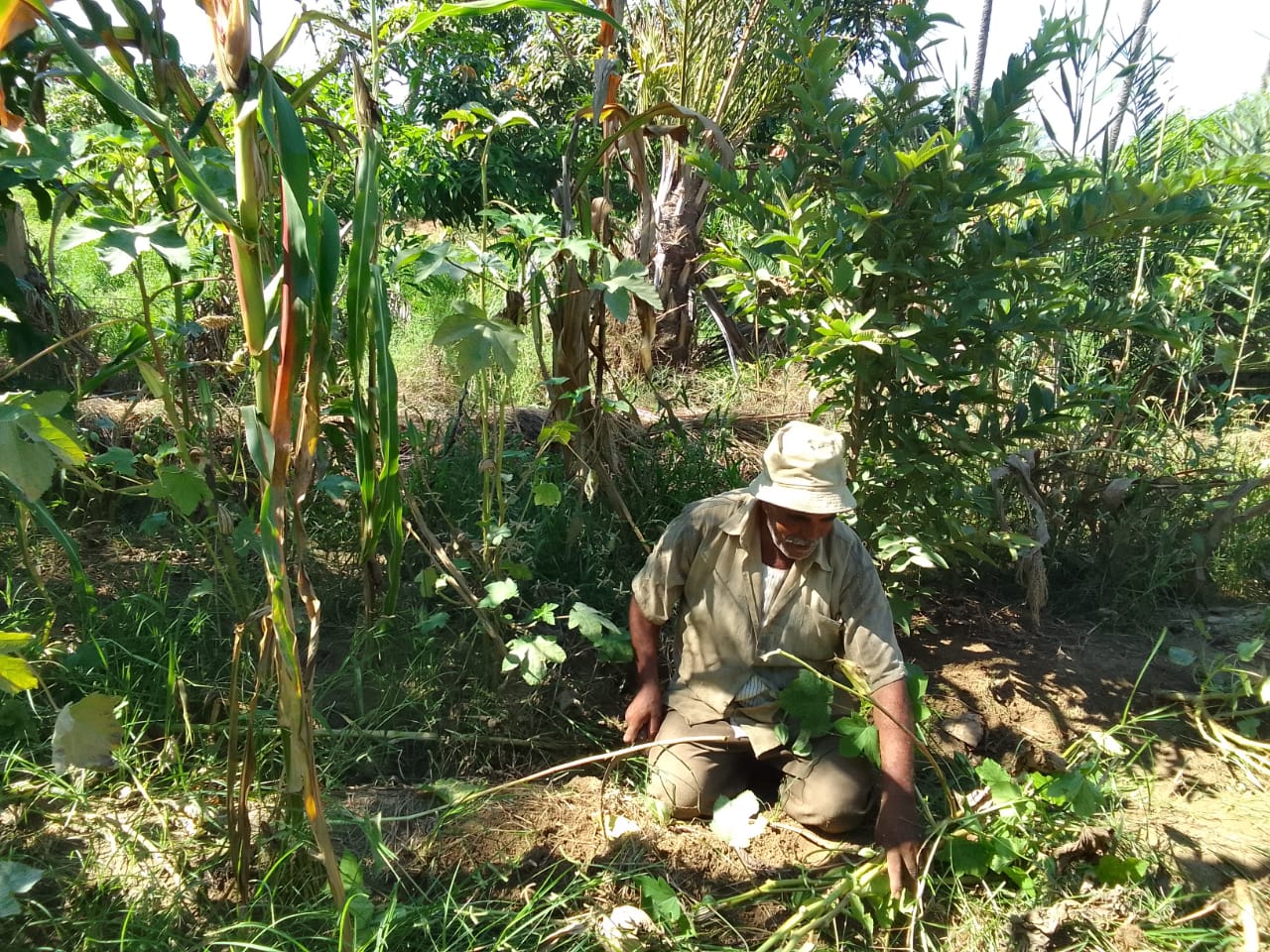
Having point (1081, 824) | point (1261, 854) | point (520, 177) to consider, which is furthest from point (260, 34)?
point (520, 177)

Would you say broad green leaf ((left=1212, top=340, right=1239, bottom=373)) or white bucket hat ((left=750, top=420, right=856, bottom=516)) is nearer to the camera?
white bucket hat ((left=750, top=420, right=856, bottom=516))

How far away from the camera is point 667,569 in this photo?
2.46 metres

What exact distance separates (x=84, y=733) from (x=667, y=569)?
56.2 inches

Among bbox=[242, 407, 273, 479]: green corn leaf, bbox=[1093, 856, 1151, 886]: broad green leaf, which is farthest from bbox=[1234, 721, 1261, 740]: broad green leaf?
bbox=[242, 407, 273, 479]: green corn leaf

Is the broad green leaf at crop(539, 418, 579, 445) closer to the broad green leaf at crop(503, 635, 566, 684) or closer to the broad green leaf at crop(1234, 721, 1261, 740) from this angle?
the broad green leaf at crop(503, 635, 566, 684)

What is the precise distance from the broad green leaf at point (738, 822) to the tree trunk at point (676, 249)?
4091 millimetres

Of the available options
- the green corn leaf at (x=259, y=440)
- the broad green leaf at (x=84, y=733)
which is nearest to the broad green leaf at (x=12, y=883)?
the broad green leaf at (x=84, y=733)

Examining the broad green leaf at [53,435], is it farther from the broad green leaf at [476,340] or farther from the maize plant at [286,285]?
the broad green leaf at [476,340]

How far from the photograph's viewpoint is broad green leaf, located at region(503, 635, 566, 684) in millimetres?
2205

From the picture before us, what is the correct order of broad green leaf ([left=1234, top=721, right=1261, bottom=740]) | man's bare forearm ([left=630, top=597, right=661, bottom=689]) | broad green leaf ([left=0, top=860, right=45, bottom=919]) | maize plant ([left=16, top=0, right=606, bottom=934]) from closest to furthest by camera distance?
1. maize plant ([left=16, top=0, right=606, bottom=934])
2. broad green leaf ([left=0, top=860, right=45, bottom=919])
3. man's bare forearm ([left=630, top=597, right=661, bottom=689])
4. broad green leaf ([left=1234, top=721, right=1261, bottom=740])

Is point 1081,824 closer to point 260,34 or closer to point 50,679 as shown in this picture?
point 260,34

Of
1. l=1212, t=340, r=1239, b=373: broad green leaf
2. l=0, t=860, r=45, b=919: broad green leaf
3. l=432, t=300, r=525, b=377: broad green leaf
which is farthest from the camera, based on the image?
l=1212, t=340, r=1239, b=373: broad green leaf

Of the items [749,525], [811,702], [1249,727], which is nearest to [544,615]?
[749,525]

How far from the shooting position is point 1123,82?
329 centimetres
